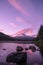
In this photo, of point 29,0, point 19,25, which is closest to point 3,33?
point 19,25

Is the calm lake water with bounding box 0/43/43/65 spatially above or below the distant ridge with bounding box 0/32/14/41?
below

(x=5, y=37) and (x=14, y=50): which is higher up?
(x=5, y=37)

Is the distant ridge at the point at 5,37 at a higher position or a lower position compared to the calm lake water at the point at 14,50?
higher

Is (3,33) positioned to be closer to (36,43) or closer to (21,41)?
(21,41)

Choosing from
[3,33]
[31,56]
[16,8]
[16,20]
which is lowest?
[31,56]

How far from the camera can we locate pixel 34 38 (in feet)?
5.97

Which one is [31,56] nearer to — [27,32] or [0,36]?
[27,32]

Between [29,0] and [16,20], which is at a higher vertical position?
[29,0]

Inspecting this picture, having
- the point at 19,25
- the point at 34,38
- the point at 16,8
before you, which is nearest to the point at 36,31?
the point at 34,38

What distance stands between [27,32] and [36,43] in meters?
0.17

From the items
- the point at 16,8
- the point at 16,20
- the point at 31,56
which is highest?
the point at 16,8

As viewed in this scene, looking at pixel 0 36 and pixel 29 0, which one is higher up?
pixel 29 0

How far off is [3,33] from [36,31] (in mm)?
403

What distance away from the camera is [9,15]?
1.85 metres
